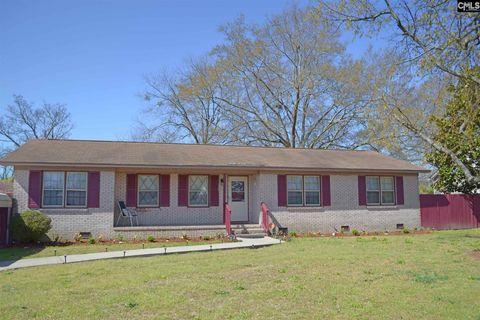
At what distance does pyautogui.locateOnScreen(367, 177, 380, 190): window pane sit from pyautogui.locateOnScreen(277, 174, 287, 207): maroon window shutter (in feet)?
14.5

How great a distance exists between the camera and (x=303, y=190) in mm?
19625

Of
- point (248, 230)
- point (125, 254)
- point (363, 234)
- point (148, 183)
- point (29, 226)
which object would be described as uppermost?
point (148, 183)

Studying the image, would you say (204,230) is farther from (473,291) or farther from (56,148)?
(473,291)

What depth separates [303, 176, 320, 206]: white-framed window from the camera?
19672 millimetres

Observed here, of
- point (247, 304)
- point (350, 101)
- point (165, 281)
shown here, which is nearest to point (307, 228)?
point (165, 281)

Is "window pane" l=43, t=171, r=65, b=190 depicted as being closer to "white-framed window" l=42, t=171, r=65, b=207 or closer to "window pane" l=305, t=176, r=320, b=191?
"white-framed window" l=42, t=171, r=65, b=207

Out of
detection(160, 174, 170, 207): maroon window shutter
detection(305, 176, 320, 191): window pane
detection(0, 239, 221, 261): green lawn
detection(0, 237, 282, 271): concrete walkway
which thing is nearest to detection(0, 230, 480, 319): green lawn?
detection(0, 237, 282, 271): concrete walkway

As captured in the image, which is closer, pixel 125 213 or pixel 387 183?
pixel 125 213

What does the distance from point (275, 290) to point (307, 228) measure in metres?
11.6

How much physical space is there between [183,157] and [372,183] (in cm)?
917

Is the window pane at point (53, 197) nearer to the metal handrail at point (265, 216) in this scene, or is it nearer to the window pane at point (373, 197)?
the metal handrail at point (265, 216)

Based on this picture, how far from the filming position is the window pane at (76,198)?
1672 centimetres

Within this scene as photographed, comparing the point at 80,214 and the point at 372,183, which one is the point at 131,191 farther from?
the point at 372,183

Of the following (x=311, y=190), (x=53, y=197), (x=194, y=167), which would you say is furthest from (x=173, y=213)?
(x=311, y=190)
